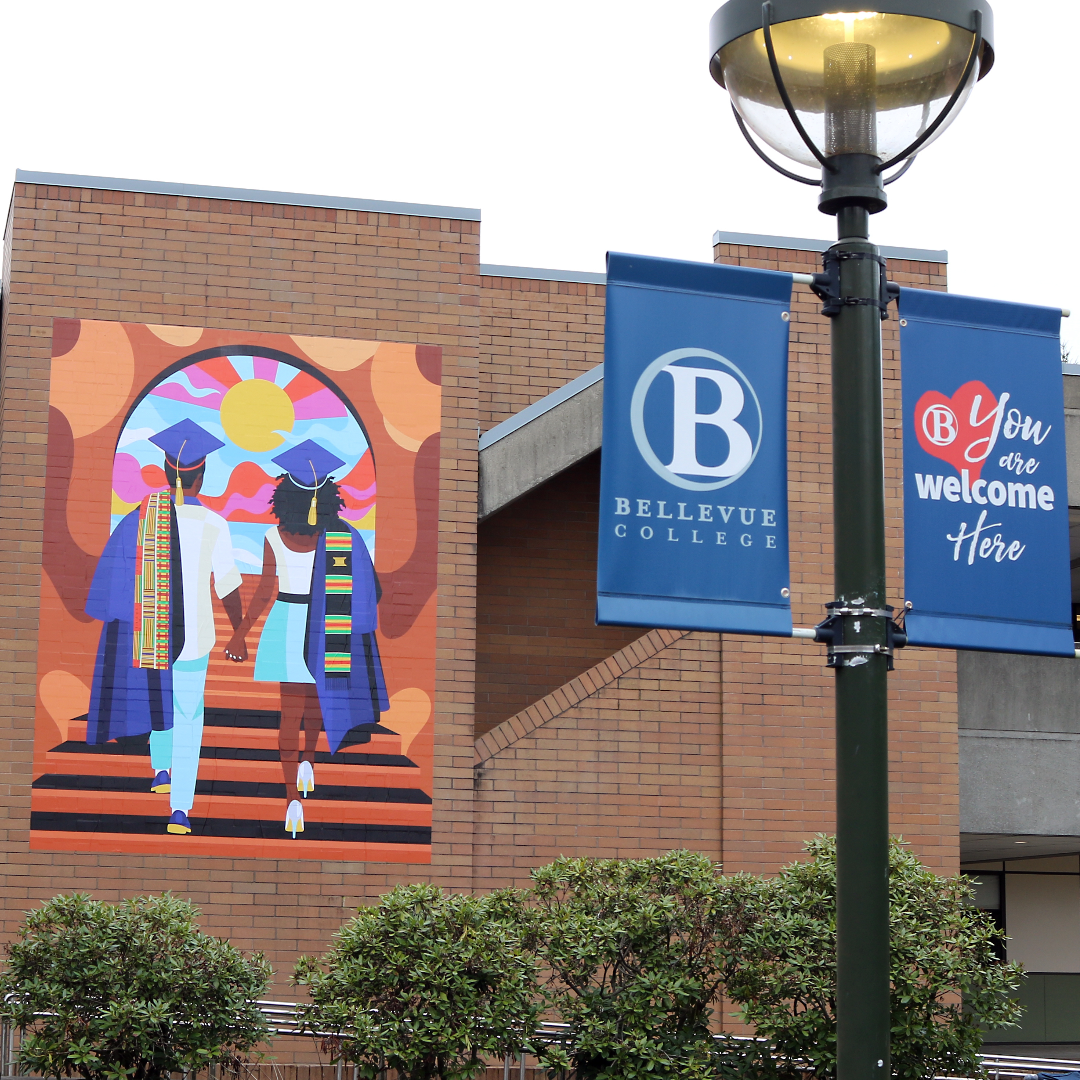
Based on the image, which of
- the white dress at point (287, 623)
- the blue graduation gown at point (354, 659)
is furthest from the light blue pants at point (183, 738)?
the blue graduation gown at point (354, 659)

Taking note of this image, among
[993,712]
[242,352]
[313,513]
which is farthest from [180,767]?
[993,712]

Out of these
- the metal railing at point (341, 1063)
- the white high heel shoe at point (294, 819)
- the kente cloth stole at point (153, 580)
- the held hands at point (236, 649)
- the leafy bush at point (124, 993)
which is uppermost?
the kente cloth stole at point (153, 580)

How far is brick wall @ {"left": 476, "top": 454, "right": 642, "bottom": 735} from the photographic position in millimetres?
14609

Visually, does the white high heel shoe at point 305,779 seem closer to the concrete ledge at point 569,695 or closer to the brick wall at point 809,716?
the concrete ledge at point 569,695

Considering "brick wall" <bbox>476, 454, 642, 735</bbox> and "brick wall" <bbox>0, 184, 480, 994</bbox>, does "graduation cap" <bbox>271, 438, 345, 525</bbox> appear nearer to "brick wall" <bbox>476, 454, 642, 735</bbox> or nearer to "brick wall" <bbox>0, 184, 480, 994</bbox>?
"brick wall" <bbox>0, 184, 480, 994</bbox>

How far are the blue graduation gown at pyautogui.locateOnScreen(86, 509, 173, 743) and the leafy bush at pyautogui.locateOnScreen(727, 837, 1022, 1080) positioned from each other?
17.3 ft

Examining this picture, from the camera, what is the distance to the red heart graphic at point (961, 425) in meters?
4.75

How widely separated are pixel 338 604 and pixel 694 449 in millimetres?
8138

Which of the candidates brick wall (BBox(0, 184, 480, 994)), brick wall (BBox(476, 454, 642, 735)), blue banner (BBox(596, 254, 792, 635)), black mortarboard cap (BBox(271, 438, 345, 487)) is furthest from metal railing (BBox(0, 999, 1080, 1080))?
blue banner (BBox(596, 254, 792, 635))

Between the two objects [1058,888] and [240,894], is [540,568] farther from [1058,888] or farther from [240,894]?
[1058,888]

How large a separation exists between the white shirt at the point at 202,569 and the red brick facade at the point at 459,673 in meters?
1.21

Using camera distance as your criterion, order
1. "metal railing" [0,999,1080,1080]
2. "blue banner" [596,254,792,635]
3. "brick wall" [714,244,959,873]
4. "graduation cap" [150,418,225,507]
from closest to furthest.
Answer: "blue banner" [596,254,792,635] → "metal railing" [0,999,1080,1080] → "graduation cap" [150,418,225,507] → "brick wall" [714,244,959,873]

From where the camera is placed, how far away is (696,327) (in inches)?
185

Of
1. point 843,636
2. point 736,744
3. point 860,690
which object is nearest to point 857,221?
point 843,636
